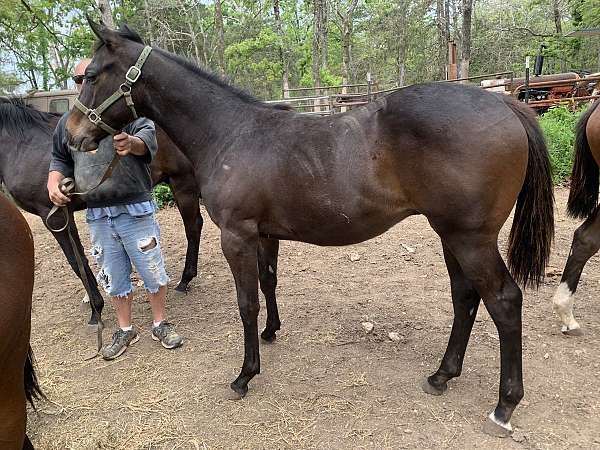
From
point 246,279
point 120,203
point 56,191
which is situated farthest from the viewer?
point 120,203

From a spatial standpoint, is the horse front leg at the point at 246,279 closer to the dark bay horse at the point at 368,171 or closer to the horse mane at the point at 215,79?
the dark bay horse at the point at 368,171

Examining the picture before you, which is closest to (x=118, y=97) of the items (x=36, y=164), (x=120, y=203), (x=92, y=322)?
(x=120, y=203)

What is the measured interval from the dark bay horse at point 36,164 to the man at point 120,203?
23.0 inches

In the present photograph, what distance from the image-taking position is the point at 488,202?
202cm

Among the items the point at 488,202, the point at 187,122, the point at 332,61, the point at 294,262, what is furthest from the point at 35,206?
the point at 332,61

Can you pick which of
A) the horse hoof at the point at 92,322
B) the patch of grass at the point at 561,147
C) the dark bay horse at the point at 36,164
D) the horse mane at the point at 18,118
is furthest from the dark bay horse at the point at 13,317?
the patch of grass at the point at 561,147

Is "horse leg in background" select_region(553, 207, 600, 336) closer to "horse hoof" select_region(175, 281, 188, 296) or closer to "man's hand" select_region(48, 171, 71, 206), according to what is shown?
"horse hoof" select_region(175, 281, 188, 296)

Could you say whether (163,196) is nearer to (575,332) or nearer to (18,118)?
(18,118)

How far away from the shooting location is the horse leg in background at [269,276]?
3.14 meters

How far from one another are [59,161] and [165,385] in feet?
5.63

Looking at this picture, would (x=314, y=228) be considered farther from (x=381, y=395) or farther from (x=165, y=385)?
(x=165, y=385)

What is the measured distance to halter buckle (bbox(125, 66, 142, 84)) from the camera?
2439 mm

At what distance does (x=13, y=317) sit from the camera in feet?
4.49

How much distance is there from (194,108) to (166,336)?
184 cm
